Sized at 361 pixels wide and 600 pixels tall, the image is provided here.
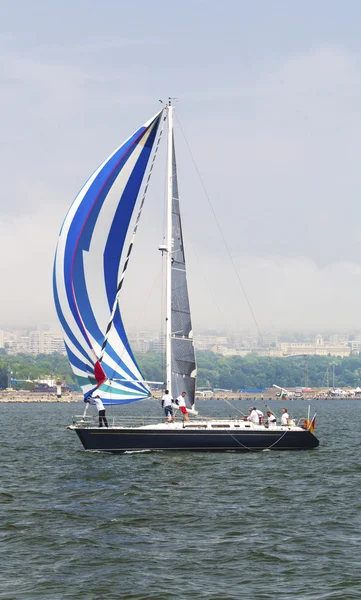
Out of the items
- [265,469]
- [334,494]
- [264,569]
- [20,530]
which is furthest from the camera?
[265,469]

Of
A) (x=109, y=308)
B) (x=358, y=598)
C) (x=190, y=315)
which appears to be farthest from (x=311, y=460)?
(x=358, y=598)

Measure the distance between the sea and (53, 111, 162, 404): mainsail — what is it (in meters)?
3.27

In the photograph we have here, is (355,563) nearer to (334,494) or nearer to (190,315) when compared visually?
(334,494)

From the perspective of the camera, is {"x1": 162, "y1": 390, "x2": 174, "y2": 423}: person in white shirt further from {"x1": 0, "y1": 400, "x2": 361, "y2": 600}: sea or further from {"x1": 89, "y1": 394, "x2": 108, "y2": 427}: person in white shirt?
{"x1": 89, "y1": 394, "x2": 108, "y2": 427}: person in white shirt

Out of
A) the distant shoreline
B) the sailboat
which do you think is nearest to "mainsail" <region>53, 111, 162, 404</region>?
the sailboat

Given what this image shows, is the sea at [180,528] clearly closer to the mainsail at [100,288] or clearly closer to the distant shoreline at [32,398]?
the mainsail at [100,288]

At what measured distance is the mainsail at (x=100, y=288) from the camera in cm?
3447

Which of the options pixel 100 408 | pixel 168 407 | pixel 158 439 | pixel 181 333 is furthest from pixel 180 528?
pixel 181 333

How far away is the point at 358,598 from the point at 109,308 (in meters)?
21.8

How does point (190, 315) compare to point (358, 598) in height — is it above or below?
above

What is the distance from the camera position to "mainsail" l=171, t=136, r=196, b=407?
3522 cm

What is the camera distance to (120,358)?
115 ft

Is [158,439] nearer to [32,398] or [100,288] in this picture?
[100,288]

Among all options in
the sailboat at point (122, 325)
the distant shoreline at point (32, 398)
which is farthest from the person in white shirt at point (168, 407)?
the distant shoreline at point (32, 398)
